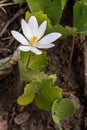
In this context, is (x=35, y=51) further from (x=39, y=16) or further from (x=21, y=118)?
(x=21, y=118)

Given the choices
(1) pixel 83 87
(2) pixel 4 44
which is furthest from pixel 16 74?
(1) pixel 83 87

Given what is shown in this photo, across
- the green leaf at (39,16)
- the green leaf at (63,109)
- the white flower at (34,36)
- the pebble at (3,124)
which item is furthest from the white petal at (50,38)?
the pebble at (3,124)

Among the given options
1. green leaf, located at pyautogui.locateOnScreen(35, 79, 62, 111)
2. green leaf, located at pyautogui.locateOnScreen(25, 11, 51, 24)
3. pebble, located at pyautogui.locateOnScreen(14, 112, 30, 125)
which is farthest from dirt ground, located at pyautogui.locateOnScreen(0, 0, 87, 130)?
green leaf, located at pyautogui.locateOnScreen(25, 11, 51, 24)

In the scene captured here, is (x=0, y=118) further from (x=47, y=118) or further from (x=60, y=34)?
(x=60, y=34)

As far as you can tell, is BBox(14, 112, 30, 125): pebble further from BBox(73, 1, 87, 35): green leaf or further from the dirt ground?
BBox(73, 1, 87, 35): green leaf

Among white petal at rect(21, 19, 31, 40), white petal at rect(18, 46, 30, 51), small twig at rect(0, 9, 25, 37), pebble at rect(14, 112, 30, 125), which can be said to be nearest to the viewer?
white petal at rect(18, 46, 30, 51)

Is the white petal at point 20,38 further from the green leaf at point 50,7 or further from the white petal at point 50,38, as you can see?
the green leaf at point 50,7
